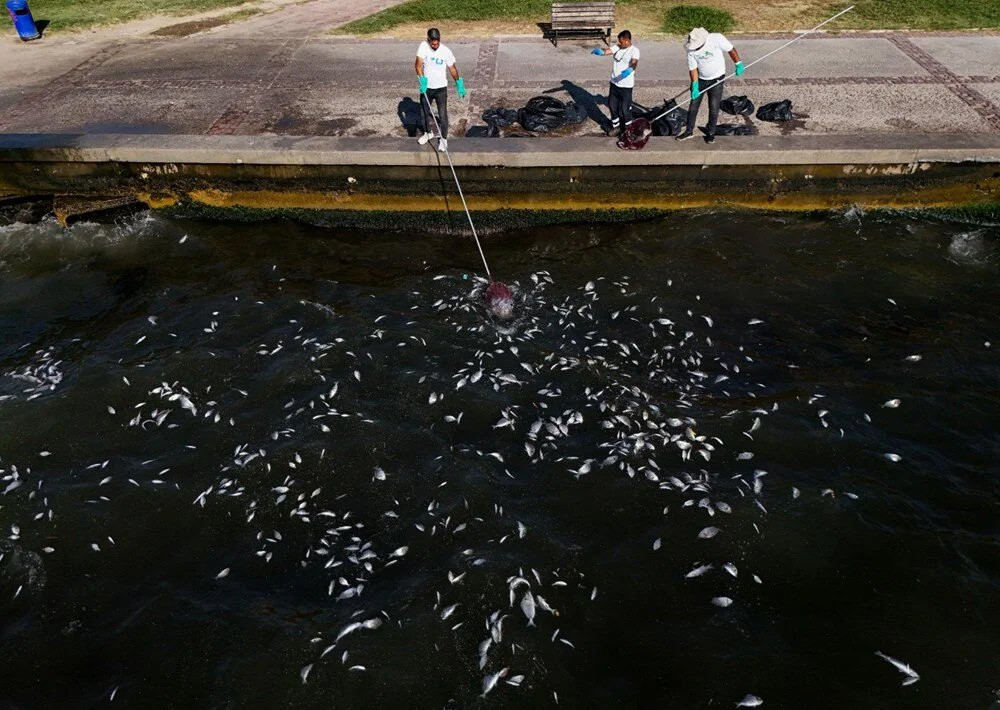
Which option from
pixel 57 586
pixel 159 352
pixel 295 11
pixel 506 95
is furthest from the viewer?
pixel 295 11

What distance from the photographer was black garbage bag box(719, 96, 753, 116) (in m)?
15.5

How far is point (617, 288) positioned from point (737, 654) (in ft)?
23.1

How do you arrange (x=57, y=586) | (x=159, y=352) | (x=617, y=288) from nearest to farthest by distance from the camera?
1. (x=57, y=586)
2. (x=159, y=352)
3. (x=617, y=288)

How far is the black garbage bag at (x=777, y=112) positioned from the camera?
50.1 feet

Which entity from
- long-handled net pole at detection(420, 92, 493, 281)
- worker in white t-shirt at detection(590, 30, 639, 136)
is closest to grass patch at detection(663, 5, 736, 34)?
worker in white t-shirt at detection(590, 30, 639, 136)

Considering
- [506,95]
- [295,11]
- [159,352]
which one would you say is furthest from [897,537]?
[295,11]

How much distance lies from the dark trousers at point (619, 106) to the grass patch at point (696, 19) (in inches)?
287

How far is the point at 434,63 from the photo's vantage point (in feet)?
45.1

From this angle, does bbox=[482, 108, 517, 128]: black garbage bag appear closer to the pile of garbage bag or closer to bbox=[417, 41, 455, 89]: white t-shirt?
the pile of garbage bag

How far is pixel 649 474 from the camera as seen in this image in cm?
974

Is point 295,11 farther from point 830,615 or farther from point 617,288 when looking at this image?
point 830,615

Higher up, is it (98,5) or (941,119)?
(98,5)

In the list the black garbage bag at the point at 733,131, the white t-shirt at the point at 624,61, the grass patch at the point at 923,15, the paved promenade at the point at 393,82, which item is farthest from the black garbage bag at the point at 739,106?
the grass patch at the point at 923,15

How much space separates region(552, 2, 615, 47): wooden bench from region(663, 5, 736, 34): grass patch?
2.10 m
